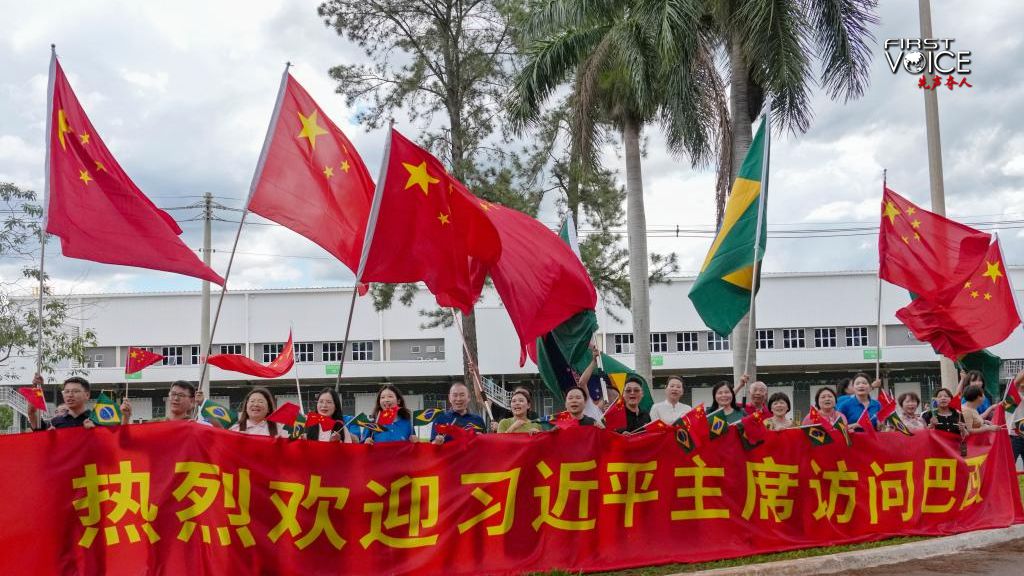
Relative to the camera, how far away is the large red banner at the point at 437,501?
21.5 ft

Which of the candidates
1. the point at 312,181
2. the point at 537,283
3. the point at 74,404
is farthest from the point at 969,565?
the point at 74,404

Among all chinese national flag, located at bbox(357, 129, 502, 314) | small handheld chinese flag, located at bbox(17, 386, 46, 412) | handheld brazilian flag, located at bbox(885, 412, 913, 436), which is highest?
chinese national flag, located at bbox(357, 129, 502, 314)

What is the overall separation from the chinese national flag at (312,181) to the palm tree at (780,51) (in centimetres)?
943

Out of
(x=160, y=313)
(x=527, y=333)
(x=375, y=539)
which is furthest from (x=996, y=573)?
(x=160, y=313)

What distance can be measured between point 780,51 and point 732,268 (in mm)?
7726

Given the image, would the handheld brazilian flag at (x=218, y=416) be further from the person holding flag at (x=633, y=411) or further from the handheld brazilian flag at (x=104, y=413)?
the person holding flag at (x=633, y=411)

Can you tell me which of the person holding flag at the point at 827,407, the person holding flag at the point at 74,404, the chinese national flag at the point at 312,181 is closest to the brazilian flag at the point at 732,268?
the person holding flag at the point at 827,407

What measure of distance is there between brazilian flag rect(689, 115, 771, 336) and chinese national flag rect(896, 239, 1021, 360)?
2.43m

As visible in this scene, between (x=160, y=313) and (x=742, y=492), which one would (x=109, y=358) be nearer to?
(x=160, y=313)

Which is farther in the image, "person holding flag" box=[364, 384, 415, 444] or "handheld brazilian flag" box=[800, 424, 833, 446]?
"handheld brazilian flag" box=[800, 424, 833, 446]

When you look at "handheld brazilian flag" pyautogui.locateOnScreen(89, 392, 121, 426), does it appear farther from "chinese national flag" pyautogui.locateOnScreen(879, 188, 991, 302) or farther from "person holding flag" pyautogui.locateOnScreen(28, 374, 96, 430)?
"chinese national flag" pyautogui.locateOnScreen(879, 188, 991, 302)

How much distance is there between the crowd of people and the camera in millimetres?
7719

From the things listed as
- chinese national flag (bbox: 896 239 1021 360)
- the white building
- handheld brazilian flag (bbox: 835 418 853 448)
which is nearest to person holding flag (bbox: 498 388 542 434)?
handheld brazilian flag (bbox: 835 418 853 448)

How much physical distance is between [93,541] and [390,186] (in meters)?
3.63
